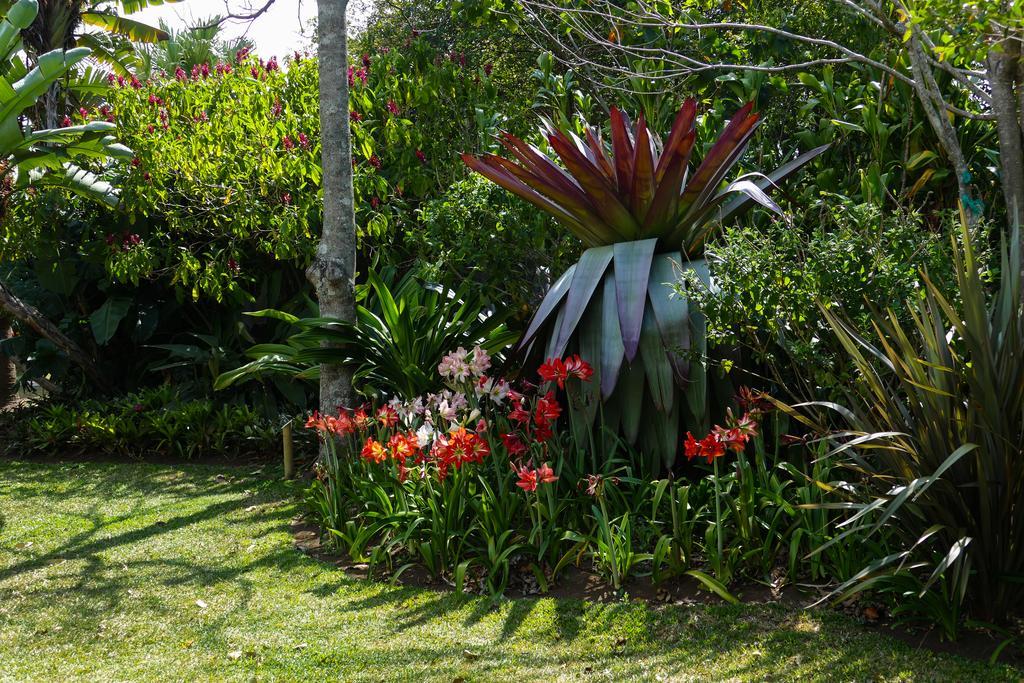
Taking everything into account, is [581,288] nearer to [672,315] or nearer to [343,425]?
[672,315]

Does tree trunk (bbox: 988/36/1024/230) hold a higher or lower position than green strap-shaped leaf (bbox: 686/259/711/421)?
higher

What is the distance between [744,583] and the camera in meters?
4.24

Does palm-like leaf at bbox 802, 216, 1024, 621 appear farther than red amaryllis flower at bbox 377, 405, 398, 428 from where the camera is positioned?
No

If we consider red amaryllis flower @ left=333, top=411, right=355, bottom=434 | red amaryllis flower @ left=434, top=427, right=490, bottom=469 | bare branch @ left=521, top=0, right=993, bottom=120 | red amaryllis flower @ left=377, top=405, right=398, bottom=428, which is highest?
bare branch @ left=521, top=0, right=993, bottom=120

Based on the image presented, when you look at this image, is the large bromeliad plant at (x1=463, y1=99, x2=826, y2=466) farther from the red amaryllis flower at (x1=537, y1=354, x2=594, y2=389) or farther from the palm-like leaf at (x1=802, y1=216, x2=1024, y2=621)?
the palm-like leaf at (x1=802, y1=216, x2=1024, y2=621)

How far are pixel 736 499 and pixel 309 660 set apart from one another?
2.12 m

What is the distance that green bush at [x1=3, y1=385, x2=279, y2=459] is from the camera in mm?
9016

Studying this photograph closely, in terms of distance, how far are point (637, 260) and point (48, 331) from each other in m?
7.56

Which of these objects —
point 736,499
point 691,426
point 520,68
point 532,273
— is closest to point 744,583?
point 736,499

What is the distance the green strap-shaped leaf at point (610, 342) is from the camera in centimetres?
483

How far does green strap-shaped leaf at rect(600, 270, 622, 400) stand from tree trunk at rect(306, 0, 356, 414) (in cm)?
225

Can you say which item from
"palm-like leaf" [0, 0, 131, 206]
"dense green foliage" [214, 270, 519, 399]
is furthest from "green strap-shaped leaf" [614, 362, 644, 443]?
"palm-like leaf" [0, 0, 131, 206]

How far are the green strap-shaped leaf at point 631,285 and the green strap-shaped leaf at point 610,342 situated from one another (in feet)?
0.22

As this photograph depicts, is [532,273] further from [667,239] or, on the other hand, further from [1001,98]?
[1001,98]
